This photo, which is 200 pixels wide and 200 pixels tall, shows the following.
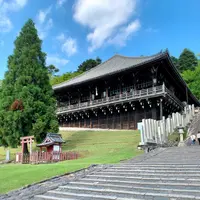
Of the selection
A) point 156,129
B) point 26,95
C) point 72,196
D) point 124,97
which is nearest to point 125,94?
point 124,97

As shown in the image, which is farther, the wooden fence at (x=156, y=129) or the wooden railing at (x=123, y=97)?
the wooden railing at (x=123, y=97)

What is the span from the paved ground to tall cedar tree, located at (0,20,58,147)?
12.7 metres

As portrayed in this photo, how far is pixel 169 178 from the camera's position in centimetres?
682

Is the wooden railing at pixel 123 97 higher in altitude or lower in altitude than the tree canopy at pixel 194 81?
lower

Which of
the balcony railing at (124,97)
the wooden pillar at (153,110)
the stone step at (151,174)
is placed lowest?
the stone step at (151,174)

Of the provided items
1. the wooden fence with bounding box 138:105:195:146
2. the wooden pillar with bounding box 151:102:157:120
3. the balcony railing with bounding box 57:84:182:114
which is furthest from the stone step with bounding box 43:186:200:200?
the wooden pillar with bounding box 151:102:157:120

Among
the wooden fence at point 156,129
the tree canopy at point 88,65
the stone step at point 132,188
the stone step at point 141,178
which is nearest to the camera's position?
the stone step at point 132,188

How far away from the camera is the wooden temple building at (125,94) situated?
85.6ft

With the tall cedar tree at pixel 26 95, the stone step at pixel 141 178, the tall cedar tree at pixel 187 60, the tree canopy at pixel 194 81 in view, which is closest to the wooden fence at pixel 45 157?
the tall cedar tree at pixel 26 95

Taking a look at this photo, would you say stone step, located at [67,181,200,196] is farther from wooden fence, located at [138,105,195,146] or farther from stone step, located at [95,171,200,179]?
wooden fence, located at [138,105,195,146]

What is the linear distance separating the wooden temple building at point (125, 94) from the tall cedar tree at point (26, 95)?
7.81 m

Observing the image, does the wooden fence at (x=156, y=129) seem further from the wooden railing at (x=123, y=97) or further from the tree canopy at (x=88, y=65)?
the tree canopy at (x=88, y=65)

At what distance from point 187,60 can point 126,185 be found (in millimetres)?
64227

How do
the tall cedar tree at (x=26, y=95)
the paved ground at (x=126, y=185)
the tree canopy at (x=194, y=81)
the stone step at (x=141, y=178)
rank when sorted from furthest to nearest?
the tree canopy at (x=194, y=81)
the tall cedar tree at (x=26, y=95)
the stone step at (x=141, y=178)
the paved ground at (x=126, y=185)
